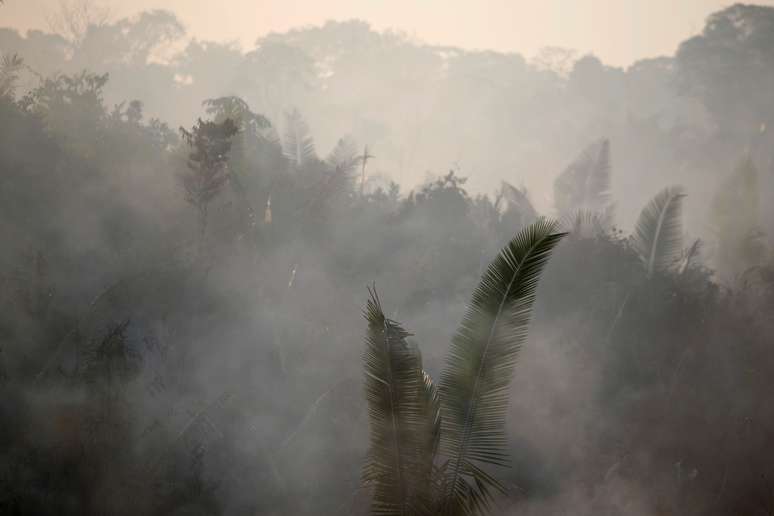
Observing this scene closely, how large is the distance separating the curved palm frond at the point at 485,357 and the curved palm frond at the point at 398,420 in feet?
0.74

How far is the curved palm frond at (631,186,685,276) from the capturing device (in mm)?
17812

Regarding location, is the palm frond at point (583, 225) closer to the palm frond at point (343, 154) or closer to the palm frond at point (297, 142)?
the palm frond at point (343, 154)

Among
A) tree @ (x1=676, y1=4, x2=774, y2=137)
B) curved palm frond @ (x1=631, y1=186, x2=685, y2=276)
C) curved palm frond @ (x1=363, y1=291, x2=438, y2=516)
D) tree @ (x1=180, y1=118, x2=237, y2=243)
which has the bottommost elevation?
curved palm frond @ (x1=363, y1=291, x2=438, y2=516)

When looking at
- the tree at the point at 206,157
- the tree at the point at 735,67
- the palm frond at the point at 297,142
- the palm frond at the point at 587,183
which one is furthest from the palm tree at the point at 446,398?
the tree at the point at 735,67

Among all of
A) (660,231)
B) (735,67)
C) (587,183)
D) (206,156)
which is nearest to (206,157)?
(206,156)

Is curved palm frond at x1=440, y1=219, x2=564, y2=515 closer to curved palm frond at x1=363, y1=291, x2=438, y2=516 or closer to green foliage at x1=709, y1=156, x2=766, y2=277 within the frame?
curved palm frond at x1=363, y1=291, x2=438, y2=516

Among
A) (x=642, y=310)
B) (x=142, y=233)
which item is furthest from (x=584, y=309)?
(x=142, y=233)

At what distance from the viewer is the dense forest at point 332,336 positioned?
9.41 meters

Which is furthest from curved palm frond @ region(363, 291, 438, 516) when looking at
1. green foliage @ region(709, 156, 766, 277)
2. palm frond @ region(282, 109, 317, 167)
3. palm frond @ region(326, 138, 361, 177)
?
green foliage @ region(709, 156, 766, 277)

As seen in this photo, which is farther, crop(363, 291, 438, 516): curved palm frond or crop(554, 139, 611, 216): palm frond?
crop(554, 139, 611, 216): palm frond

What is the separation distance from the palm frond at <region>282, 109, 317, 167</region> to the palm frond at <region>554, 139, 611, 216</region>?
8.35 meters

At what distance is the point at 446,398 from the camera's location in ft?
24.1

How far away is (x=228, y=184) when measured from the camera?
1725 centimetres

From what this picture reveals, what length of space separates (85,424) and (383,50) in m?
52.6
